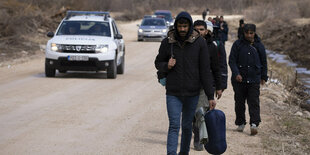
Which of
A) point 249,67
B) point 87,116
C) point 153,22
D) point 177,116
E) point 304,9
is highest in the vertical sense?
point 249,67

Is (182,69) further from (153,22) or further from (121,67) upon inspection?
(153,22)

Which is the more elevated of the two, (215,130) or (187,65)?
(187,65)

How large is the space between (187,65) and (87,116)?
A: 455cm

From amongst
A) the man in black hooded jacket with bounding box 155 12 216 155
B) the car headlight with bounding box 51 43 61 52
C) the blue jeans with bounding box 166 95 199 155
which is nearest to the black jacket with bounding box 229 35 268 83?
the blue jeans with bounding box 166 95 199 155

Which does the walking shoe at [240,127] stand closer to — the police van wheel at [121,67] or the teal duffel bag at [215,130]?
the teal duffel bag at [215,130]

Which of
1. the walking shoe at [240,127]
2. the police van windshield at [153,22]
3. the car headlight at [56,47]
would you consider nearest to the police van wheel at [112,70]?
the car headlight at [56,47]

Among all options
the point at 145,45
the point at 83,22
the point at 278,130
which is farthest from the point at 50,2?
the point at 278,130

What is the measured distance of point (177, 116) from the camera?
22.3ft

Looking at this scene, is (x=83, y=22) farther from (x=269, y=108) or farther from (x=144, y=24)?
(x=144, y=24)

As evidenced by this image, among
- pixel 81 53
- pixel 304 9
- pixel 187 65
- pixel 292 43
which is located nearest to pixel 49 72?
pixel 81 53

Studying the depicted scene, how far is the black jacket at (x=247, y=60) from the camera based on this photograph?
951 centimetres

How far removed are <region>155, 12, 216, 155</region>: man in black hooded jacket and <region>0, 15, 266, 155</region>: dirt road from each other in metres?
1.46

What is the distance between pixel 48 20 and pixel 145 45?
8074 mm

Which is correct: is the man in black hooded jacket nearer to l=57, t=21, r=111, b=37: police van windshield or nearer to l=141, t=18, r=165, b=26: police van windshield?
l=57, t=21, r=111, b=37: police van windshield
